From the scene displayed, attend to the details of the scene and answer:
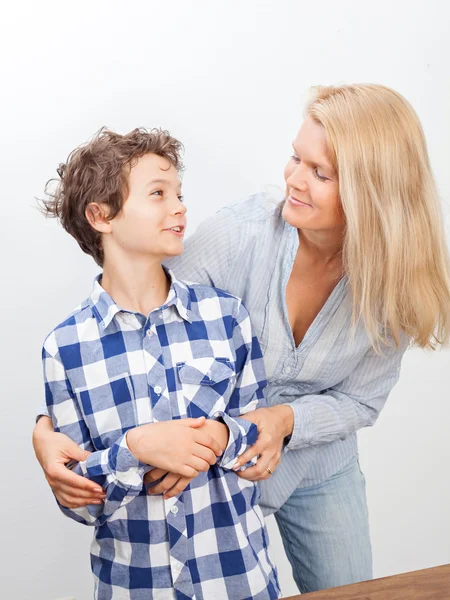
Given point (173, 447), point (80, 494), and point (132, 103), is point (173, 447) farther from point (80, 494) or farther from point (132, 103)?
point (132, 103)

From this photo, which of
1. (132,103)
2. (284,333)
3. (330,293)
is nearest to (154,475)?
(284,333)

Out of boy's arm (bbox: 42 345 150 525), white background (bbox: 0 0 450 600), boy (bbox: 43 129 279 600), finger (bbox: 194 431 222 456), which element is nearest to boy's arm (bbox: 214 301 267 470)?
boy (bbox: 43 129 279 600)

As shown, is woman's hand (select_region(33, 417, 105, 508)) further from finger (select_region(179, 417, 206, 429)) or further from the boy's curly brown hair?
the boy's curly brown hair

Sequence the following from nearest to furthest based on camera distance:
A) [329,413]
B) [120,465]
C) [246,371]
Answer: [120,465] → [246,371] → [329,413]

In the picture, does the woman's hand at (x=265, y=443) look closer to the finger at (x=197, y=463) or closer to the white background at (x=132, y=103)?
the finger at (x=197, y=463)

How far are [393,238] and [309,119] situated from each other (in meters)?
0.27

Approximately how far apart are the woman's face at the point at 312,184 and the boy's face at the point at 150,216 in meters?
0.20

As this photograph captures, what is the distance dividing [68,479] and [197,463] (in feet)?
0.69

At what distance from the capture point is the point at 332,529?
1.68 meters

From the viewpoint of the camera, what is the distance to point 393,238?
147cm

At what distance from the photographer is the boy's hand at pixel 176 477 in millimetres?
1304

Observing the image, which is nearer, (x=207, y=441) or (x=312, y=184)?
(x=207, y=441)

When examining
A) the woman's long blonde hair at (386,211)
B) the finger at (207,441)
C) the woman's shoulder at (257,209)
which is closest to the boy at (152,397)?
the finger at (207,441)

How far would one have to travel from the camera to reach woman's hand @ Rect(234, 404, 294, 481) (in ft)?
4.62
